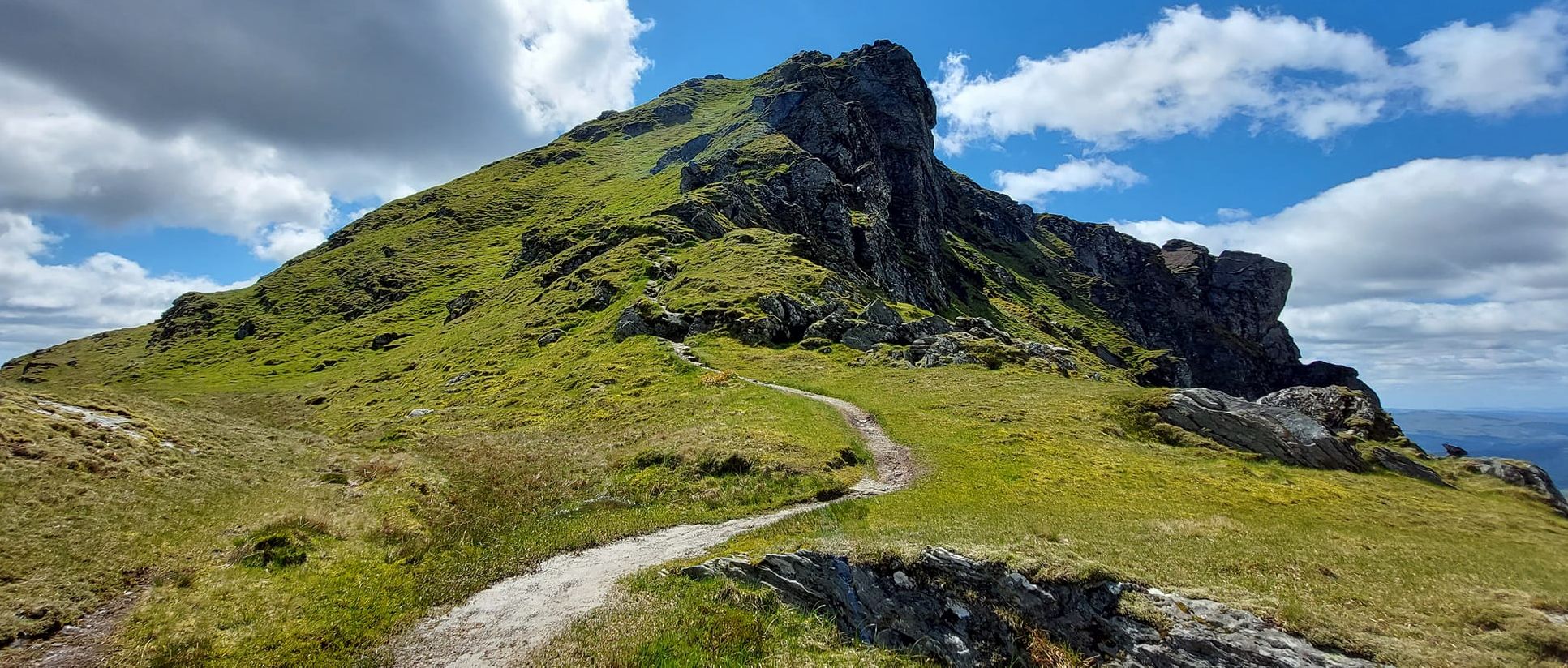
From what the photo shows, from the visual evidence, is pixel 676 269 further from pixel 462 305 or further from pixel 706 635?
pixel 706 635

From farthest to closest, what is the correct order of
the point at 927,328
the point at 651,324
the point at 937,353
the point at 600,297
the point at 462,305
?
the point at 462,305, the point at 600,297, the point at 927,328, the point at 651,324, the point at 937,353

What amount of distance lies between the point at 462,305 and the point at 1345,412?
139 metres

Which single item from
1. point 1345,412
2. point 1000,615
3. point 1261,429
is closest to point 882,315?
Answer: point 1345,412

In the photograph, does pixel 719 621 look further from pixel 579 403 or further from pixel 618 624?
pixel 579 403

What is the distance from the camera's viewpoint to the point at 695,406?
139 ft

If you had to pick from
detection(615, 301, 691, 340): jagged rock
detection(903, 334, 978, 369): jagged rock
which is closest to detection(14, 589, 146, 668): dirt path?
detection(903, 334, 978, 369): jagged rock

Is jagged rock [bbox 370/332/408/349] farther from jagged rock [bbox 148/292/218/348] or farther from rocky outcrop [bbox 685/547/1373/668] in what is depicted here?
rocky outcrop [bbox 685/547/1373/668]

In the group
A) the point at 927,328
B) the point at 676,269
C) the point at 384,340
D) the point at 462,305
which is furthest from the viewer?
the point at 462,305

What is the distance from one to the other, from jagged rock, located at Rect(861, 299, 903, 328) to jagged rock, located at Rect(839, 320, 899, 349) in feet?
2.48

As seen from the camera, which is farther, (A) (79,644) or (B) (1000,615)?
(B) (1000,615)

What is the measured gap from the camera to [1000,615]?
52.3ft

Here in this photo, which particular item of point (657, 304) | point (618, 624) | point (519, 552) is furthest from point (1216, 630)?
point (657, 304)

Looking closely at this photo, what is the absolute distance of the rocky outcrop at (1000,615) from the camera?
13172 mm

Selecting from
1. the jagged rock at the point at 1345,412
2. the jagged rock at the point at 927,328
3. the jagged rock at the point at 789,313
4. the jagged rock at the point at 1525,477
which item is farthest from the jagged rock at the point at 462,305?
the jagged rock at the point at 1525,477
